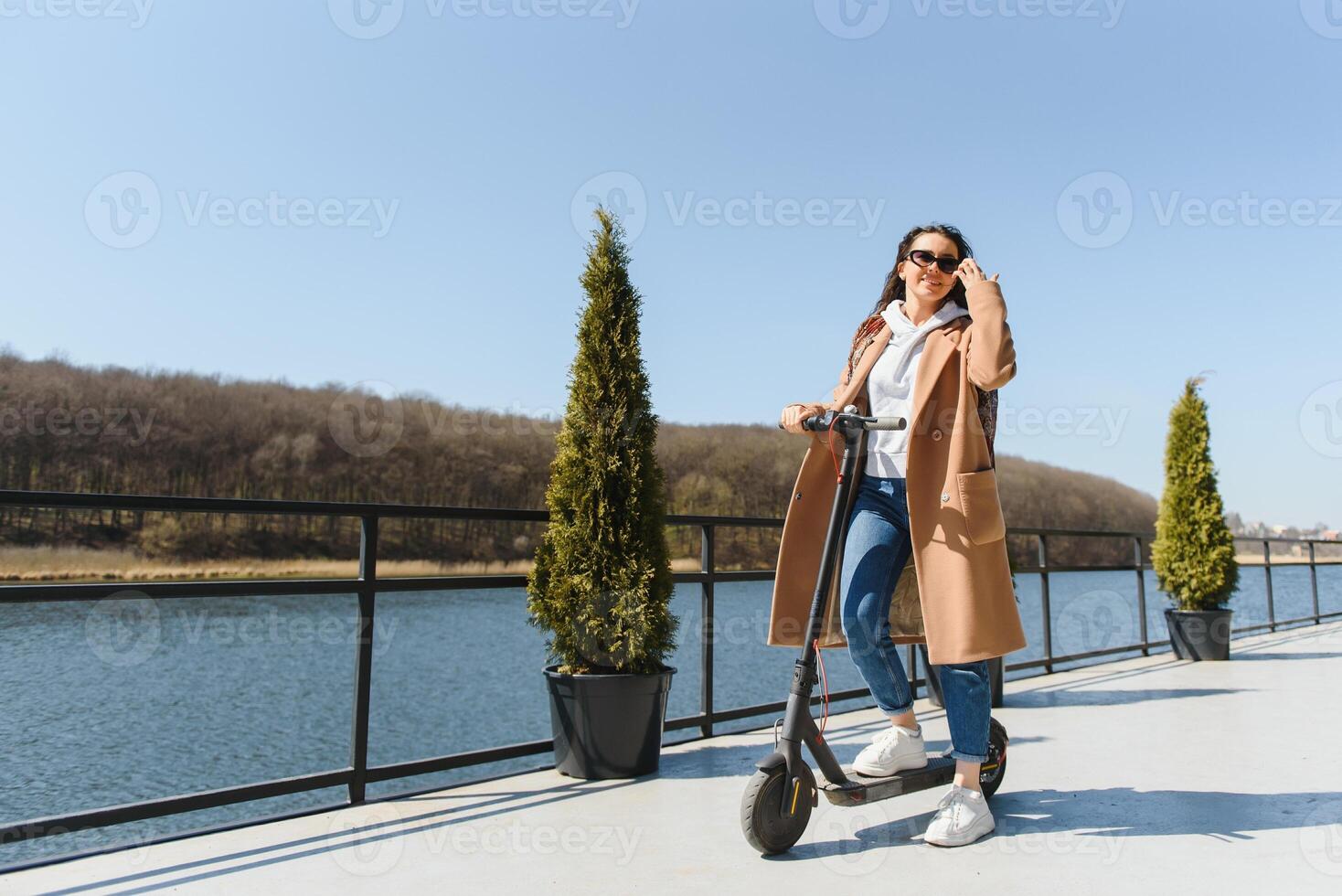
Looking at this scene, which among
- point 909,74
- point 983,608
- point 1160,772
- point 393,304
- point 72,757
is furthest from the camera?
point 393,304

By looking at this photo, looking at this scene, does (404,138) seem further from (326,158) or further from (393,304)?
(393,304)

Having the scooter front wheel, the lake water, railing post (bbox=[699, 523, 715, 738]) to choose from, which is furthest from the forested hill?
the scooter front wheel

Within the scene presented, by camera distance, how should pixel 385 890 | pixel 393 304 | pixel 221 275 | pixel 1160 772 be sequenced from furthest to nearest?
pixel 221 275, pixel 393 304, pixel 1160 772, pixel 385 890

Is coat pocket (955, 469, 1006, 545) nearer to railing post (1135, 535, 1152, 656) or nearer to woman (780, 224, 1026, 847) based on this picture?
woman (780, 224, 1026, 847)

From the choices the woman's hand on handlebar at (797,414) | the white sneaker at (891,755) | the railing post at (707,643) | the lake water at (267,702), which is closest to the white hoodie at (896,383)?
the woman's hand on handlebar at (797,414)

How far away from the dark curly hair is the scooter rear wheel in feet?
3.94

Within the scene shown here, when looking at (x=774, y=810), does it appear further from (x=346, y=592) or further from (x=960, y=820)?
(x=346, y=592)

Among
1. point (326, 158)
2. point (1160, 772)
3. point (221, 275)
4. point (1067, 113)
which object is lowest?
point (1160, 772)

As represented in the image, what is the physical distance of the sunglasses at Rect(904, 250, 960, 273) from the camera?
7.21 feet

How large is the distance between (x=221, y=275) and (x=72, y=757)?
17256 mm

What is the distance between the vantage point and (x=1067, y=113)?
5.74 m

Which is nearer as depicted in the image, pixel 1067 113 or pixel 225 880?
pixel 225 880

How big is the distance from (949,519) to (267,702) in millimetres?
8640

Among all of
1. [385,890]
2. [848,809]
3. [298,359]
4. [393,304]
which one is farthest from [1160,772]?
[298,359]
